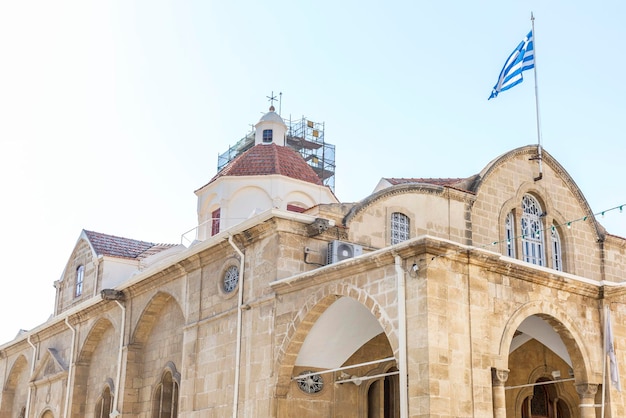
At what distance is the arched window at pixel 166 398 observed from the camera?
69.7ft

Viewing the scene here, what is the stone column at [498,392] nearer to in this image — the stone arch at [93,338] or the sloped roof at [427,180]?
the sloped roof at [427,180]

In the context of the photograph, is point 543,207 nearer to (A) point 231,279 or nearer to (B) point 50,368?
(A) point 231,279

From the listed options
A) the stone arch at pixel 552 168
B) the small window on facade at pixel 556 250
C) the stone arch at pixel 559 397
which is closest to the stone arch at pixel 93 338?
the stone arch at pixel 552 168

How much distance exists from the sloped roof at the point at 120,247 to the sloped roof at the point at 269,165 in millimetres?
3570

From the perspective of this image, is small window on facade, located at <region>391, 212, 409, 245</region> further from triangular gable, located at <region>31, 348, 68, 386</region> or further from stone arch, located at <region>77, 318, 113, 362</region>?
triangular gable, located at <region>31, 348, 68, 386</region>

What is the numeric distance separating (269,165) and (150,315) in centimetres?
707

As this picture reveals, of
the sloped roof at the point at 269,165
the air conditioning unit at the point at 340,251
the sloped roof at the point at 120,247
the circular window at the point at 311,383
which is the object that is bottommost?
the circular window at the point at 311,383

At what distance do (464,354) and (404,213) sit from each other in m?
5.75

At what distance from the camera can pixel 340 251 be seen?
16.9m

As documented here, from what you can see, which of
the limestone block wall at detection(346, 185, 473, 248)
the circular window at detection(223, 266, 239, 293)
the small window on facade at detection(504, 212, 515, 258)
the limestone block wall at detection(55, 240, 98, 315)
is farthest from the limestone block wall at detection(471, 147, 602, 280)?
the limestone block wall at detection(55, 240, 98, 315)

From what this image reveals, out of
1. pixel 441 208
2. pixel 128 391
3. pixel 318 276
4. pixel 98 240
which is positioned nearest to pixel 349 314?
pixel 318 276

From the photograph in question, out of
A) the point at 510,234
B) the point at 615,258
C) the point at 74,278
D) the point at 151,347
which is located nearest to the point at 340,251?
the point at 510,234

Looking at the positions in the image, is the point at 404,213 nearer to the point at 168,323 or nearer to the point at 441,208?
the point at 441,208

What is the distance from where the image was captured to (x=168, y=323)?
70.5 ft
